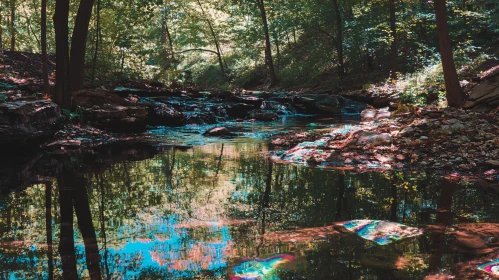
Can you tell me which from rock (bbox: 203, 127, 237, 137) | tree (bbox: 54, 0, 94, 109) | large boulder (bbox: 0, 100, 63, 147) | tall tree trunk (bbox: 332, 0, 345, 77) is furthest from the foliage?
large boulder (bbox: 0, 100, 63, 147)

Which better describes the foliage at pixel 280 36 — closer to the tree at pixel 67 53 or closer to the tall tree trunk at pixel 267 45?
the tall tree trunk at pixel 267 45

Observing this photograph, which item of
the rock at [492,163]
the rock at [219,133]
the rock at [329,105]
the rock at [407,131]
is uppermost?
the rock at [329,105]

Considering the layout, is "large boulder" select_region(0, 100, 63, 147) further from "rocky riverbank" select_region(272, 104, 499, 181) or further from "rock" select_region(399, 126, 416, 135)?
"rock" select_region(399, 126, 416, 135)

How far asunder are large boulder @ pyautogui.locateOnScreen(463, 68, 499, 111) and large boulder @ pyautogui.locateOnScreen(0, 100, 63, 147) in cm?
989

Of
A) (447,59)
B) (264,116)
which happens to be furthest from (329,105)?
(447,59)

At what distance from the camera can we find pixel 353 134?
23.8ft

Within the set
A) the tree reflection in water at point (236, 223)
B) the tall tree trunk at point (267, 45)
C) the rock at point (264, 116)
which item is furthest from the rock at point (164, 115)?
the tall tree trunk at point (267, 45)

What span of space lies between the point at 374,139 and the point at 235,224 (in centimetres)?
415

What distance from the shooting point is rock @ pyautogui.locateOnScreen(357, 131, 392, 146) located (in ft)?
21.9

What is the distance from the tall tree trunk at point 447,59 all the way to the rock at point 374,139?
2.75 m

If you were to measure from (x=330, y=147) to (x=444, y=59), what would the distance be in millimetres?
3768

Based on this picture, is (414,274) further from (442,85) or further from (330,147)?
(442,85)

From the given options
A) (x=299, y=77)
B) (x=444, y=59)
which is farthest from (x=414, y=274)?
(x=299, y=77)

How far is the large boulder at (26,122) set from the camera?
8.02 metres
